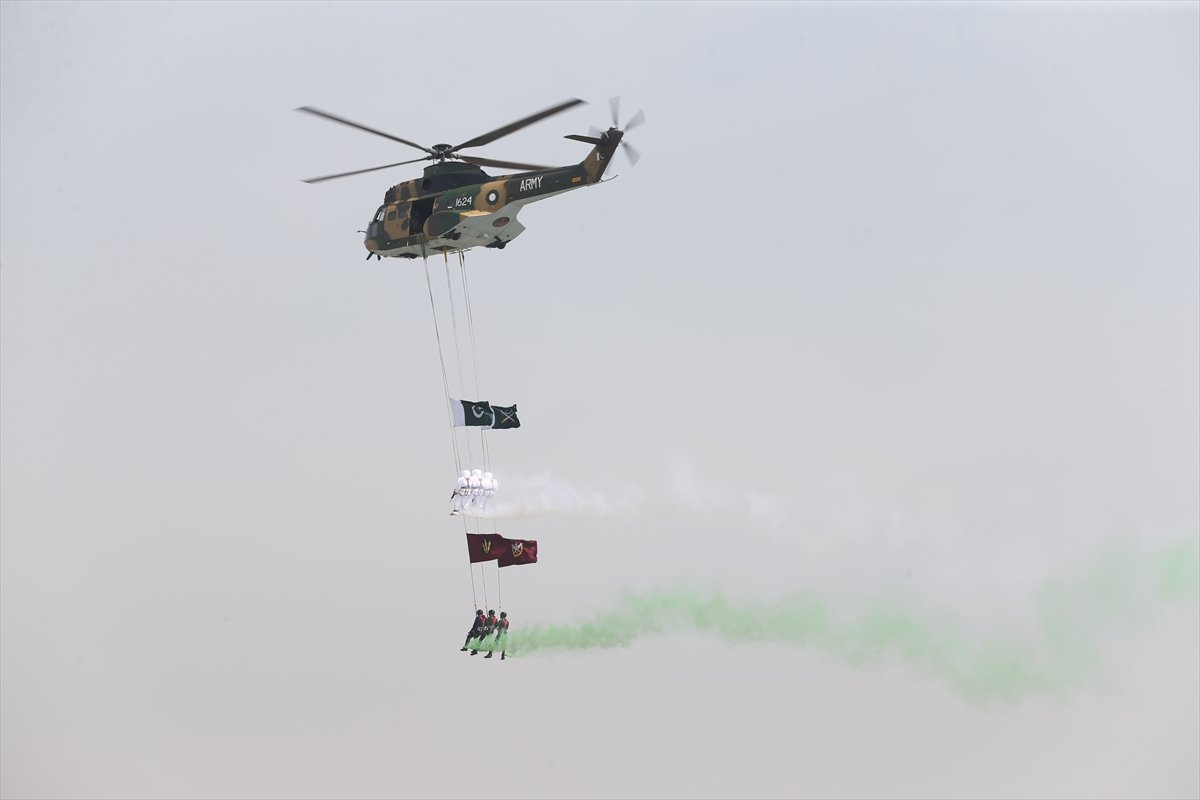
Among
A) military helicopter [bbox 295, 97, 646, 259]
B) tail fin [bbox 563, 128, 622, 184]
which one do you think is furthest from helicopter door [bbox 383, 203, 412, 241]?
tail fin [bbox 563, 128, 622, 184]

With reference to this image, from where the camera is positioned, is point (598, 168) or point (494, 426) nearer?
point (598, 168)

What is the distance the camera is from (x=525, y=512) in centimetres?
4334

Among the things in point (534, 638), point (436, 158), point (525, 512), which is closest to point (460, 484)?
point (525, 512)

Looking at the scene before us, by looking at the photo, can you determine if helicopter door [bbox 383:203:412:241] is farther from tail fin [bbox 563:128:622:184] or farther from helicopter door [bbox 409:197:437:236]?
tail fin [bbox 563:128:622:184]

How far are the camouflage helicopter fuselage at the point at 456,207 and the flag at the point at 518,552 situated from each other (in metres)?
7.21

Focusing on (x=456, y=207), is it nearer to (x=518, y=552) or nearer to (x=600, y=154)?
(x=600, y=154)

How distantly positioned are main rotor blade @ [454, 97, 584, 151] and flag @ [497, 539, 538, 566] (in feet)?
31.6

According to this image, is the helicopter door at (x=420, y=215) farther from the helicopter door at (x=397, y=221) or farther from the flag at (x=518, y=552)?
the flag at (x=518, y=552)

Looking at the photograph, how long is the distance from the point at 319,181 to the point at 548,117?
286 inches

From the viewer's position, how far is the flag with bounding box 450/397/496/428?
4359cm

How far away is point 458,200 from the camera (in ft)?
136

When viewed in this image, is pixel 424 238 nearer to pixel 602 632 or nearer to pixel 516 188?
pixel 516 188

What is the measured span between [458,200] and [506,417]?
19.0 feet

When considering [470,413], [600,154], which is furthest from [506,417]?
[600,154]
